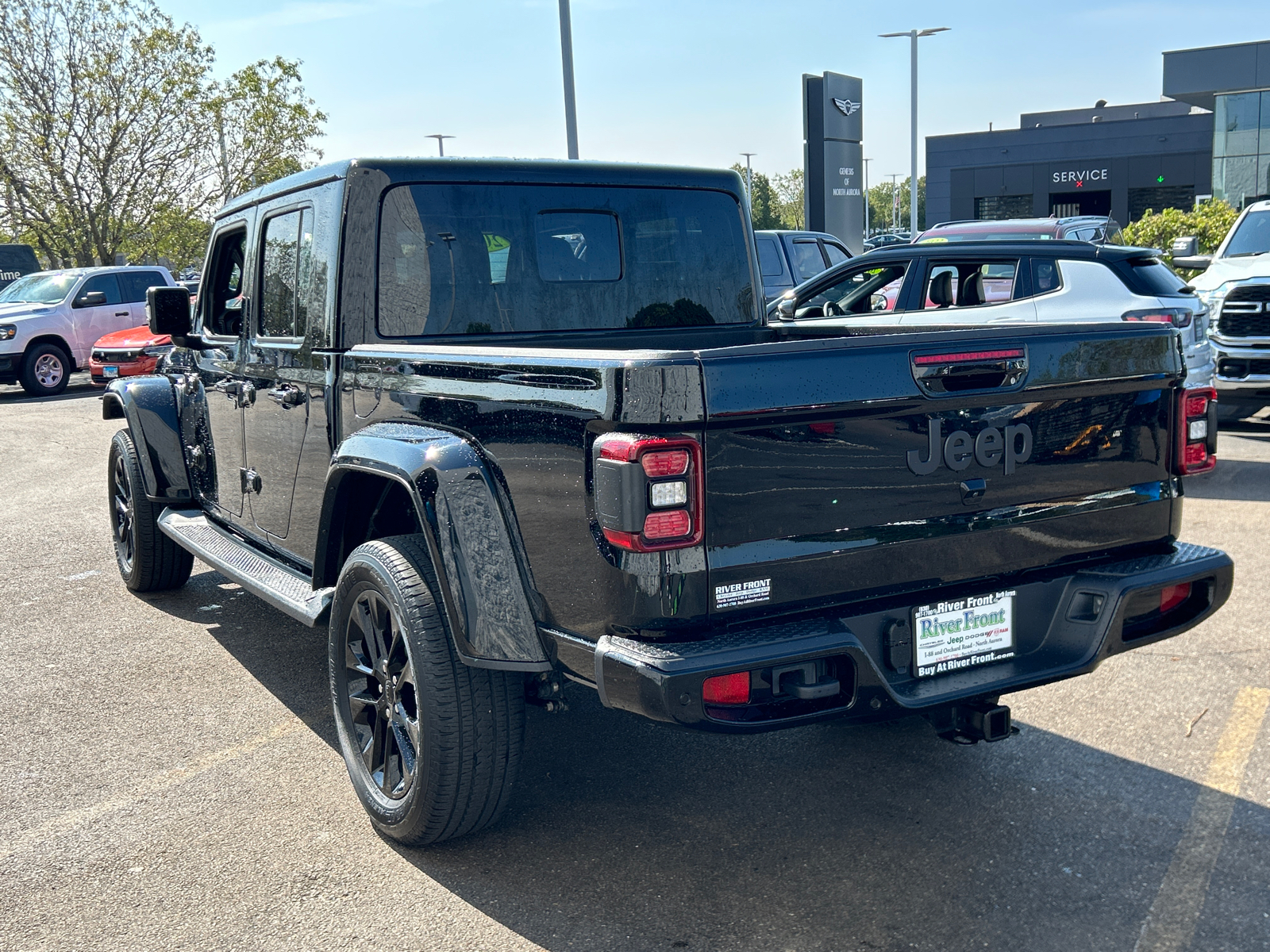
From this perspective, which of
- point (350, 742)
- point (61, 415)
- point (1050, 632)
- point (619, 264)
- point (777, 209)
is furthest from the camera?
point (777, 209)

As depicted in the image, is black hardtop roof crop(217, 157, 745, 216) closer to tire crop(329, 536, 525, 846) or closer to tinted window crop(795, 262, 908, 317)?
tire crop(329, 536, 525, 846)

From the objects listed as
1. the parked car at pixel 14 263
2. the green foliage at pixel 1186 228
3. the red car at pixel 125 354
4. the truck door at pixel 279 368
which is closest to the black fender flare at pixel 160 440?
the truck door at pixel 279 368

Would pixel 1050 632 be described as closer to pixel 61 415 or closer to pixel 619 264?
pixel 619 264

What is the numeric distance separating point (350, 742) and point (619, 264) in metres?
1.97

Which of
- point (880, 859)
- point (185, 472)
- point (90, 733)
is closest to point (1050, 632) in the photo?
point (880, 859)

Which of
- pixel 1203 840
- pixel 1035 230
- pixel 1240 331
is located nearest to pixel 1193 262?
pixel 1240 331

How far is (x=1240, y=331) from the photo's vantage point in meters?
10.2

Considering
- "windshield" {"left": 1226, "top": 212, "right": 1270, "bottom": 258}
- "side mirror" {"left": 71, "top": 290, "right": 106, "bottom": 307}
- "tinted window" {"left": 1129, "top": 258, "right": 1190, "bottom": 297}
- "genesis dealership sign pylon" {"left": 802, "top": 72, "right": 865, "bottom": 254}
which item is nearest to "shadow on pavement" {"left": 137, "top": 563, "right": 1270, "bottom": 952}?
"tinted window" {"left": 1129, "top": 258, "right": 1190, "bottom": 297}

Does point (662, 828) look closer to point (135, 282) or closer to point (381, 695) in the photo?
point (381, 695)

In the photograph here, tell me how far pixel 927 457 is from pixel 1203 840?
4.75ft

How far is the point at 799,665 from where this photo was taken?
281 centimetres

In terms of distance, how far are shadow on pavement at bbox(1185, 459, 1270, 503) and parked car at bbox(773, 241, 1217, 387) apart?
0.71 metres

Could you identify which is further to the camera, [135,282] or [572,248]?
[135,282]

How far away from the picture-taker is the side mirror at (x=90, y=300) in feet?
61.5
